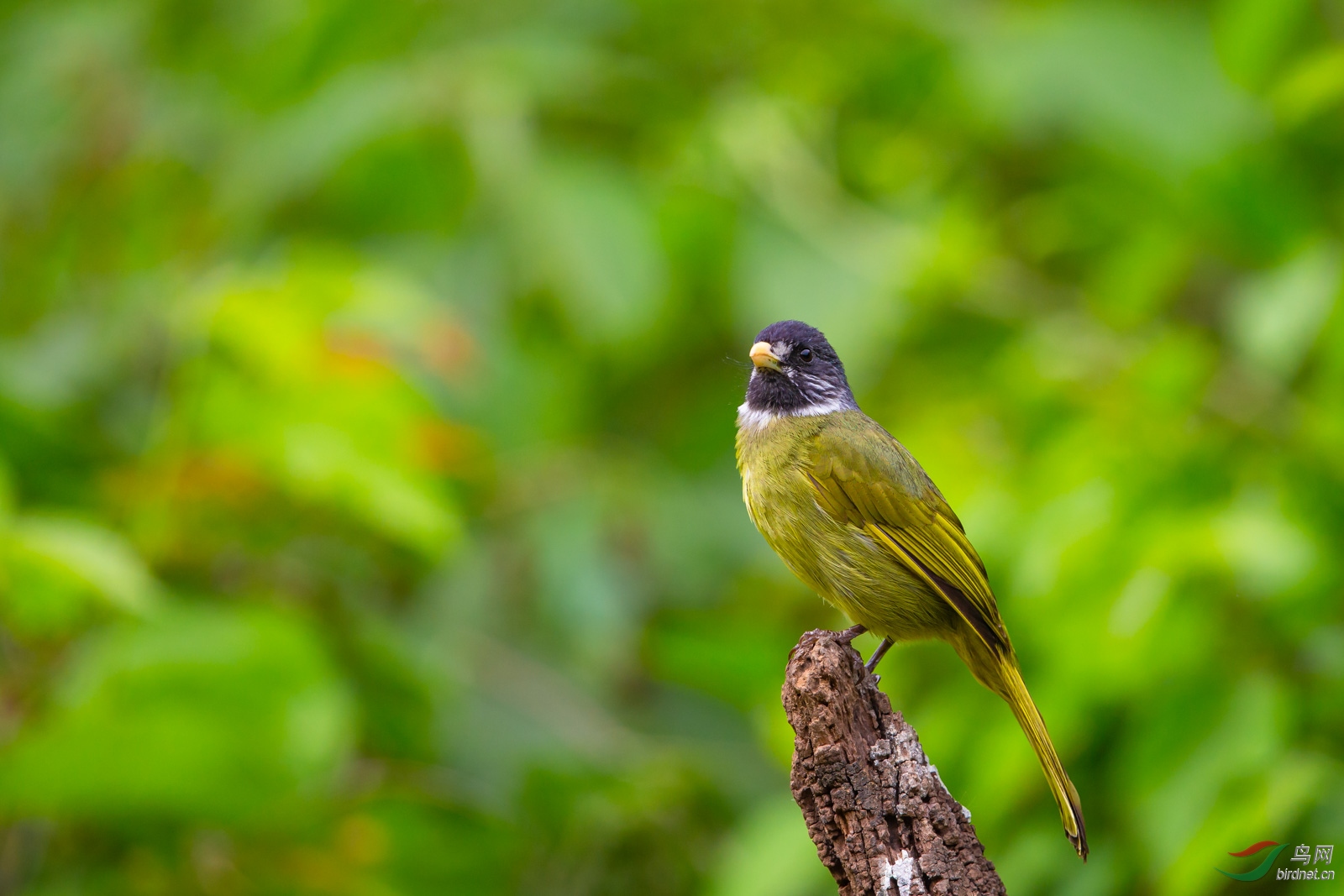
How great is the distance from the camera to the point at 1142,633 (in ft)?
9.45

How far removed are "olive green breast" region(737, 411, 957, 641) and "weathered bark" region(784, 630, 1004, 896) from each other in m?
0.52

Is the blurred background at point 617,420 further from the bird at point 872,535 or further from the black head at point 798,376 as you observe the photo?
the black head at point 798,376

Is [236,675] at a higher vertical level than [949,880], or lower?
higher

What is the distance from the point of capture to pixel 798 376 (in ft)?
10.3

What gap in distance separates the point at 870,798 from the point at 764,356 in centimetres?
118

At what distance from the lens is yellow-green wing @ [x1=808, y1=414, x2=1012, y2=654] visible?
2723 millimetres

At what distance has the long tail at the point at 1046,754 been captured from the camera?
2.33m

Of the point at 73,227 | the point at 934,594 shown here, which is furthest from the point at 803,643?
the point at 73,227

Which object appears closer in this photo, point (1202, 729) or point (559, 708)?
point (1202, 729)

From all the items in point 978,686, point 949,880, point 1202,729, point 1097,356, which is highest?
point 1097,356

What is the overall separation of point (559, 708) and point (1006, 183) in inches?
122

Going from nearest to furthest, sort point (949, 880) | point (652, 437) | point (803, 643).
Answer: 1. point (949, 880)
2. point (803, 643)
3. point (652, 437)

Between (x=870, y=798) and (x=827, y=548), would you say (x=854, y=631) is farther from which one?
(x=870, y=798)

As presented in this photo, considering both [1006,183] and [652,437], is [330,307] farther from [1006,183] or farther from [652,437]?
[1006,183]
